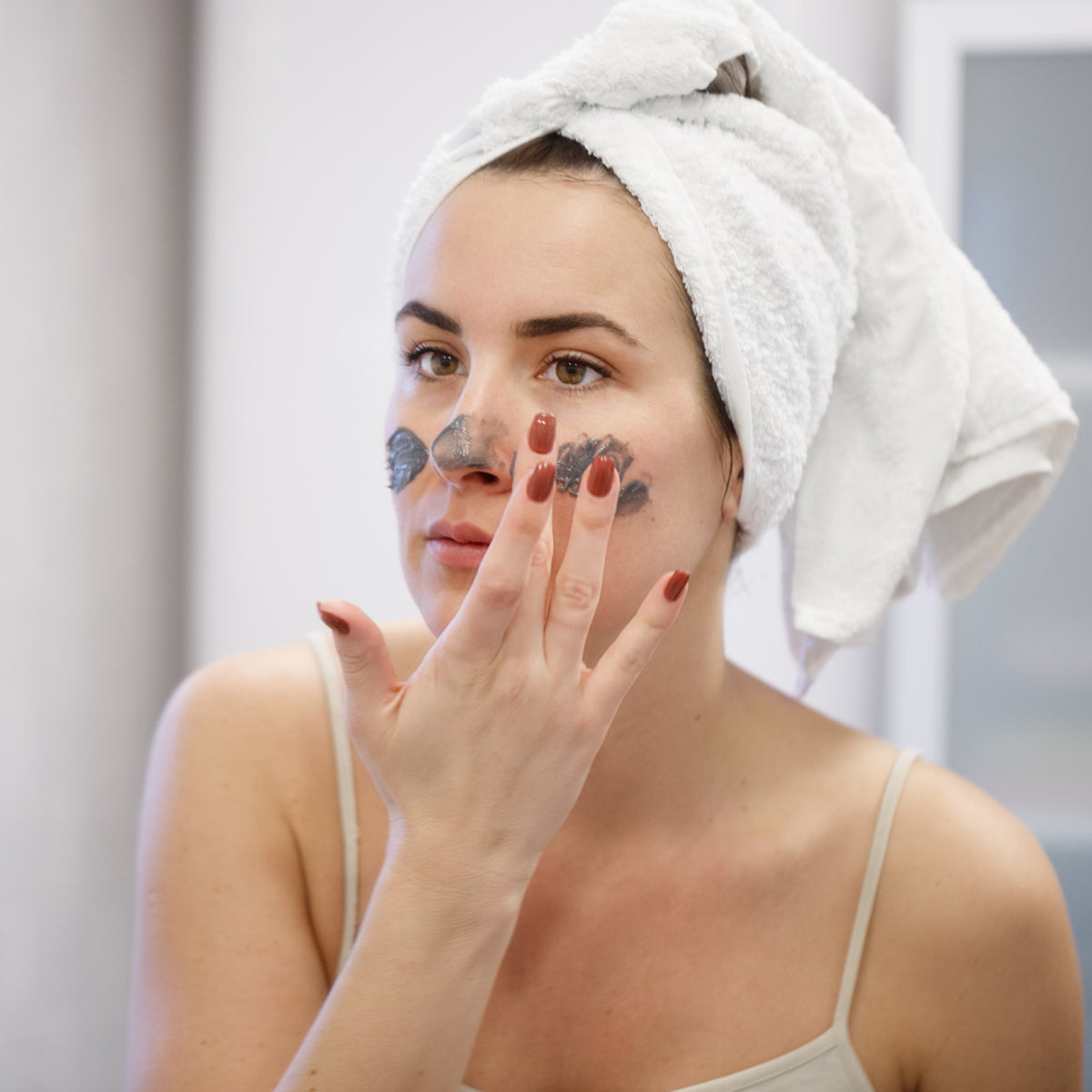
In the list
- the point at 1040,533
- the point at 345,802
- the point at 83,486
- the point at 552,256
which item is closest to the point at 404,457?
the point at 552,256

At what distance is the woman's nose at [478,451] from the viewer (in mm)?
726

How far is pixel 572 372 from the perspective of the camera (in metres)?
0.76

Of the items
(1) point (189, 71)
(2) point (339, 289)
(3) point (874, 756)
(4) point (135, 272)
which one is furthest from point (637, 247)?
(1) point (189, 71)

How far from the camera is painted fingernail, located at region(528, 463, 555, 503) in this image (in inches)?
23.1

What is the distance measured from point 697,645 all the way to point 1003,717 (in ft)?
2.15

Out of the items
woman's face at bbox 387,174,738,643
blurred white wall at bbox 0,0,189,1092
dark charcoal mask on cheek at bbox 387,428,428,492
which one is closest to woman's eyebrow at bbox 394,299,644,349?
woman's face at bbox 387,174,738,643

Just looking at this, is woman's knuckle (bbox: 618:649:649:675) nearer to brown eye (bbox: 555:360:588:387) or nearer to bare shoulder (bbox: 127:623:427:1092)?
brown eye (bbox: 555:360:588:387)

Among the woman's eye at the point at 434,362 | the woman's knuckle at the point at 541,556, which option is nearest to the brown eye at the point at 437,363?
the woman's eye at the point at 434,362

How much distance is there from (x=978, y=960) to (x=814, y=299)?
579 mm

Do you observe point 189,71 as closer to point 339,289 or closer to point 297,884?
point 339,289

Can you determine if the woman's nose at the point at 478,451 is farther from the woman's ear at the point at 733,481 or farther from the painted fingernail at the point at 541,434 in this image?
the woman's ear at the point at 733,481

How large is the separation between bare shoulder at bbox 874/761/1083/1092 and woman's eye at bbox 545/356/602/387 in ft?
1.65

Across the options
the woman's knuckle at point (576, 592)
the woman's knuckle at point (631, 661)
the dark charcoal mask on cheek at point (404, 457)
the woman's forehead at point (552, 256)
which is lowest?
the woman's knuckle at point (631, 661)

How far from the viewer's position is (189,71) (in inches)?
57.5
